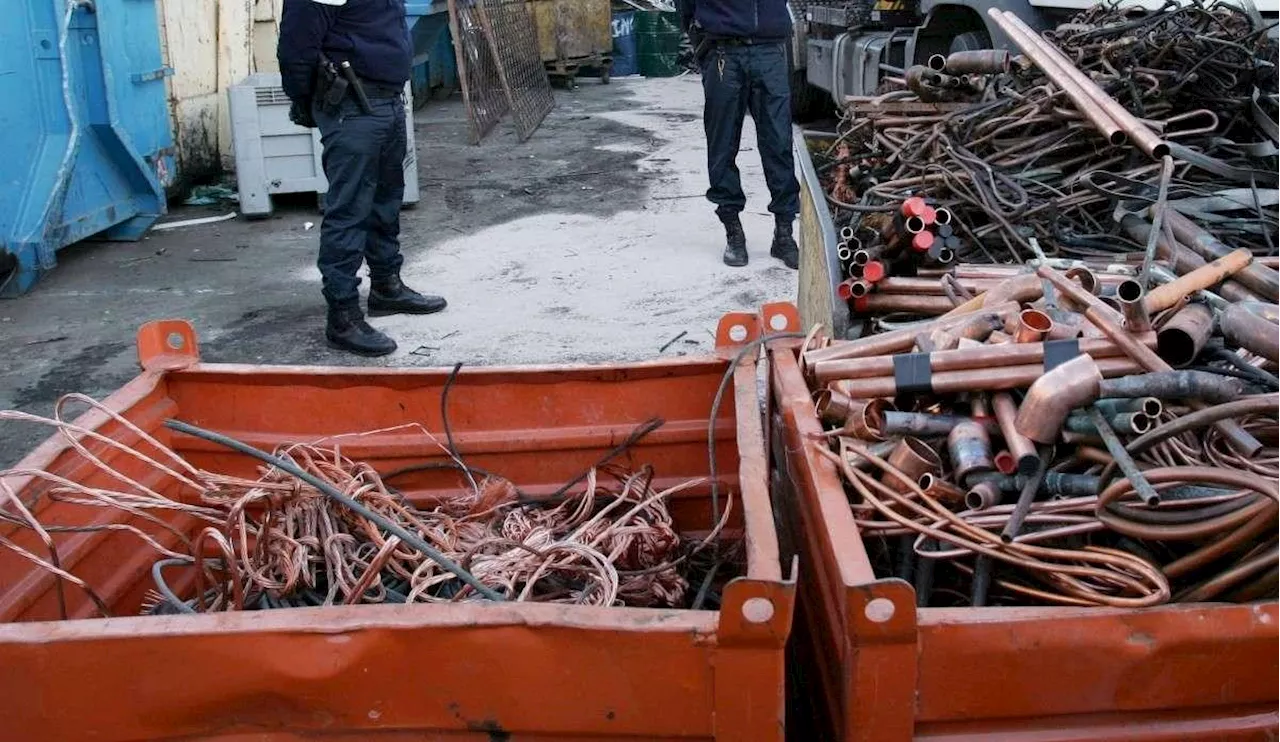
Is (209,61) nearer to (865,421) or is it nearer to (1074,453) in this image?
(865,421)

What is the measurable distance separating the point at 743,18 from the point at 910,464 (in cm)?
434

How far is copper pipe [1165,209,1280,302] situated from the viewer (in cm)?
233

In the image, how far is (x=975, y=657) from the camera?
143 centimetres

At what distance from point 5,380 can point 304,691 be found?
3.99m

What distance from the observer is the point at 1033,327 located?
1999 millimetres

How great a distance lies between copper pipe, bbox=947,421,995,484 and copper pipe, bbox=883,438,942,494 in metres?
0.03

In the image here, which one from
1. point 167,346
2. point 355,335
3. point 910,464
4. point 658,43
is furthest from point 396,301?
point 658,43

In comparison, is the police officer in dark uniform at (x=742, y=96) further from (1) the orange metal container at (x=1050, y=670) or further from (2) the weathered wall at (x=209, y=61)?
(1) the orange metal container at (x=1050, y=670)

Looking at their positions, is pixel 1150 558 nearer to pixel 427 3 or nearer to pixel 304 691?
pixel 304 691

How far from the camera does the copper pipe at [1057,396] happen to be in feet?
5.65

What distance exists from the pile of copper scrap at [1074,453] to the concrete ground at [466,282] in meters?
2.85

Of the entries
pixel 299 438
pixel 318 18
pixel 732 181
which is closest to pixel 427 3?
pixel 732 181

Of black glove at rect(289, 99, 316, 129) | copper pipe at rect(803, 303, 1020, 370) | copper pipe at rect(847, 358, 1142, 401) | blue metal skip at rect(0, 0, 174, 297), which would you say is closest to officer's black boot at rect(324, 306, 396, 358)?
black glove at rect(289, 99, 316, 129)

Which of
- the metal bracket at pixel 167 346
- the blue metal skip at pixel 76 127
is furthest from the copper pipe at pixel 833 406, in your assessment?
the blue metal skip at pixel 76 127
